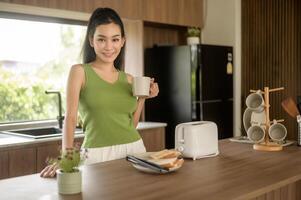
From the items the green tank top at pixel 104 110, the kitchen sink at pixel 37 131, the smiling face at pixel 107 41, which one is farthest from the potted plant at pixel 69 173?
the kitchen sink at pixel 37 131

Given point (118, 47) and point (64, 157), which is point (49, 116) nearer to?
point (118, 47)

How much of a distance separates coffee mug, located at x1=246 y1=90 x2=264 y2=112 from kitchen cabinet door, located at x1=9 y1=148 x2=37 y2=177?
4.94 feet

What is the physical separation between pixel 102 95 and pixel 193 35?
2.76 metres

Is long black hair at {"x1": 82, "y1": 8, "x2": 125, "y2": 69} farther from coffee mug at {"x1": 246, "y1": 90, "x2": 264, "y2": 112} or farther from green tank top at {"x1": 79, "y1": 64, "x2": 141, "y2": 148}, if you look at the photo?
coffee mug at {"x1": 246, "y1": 90, "x2": 264, "y2": 112}

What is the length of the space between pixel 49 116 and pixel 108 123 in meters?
2.08

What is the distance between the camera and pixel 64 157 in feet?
4.33

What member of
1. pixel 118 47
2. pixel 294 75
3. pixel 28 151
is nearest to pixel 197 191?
pixel 118 47

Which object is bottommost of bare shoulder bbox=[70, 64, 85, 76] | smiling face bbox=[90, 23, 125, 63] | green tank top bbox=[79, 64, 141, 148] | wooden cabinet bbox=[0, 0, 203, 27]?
green tank top bbox=[79, 64, 141, 148]

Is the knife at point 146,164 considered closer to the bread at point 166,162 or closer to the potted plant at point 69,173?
the bread at point 166,162

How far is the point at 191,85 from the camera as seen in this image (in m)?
4.07

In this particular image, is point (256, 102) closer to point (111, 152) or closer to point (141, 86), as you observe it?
point (141, 86)

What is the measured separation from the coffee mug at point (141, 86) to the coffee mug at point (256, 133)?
0.80m

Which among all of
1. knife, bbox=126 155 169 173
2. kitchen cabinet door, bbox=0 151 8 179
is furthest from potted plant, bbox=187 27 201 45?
knife, bbox=126 155 169 173

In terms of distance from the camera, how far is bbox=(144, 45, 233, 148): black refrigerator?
4.07 m
